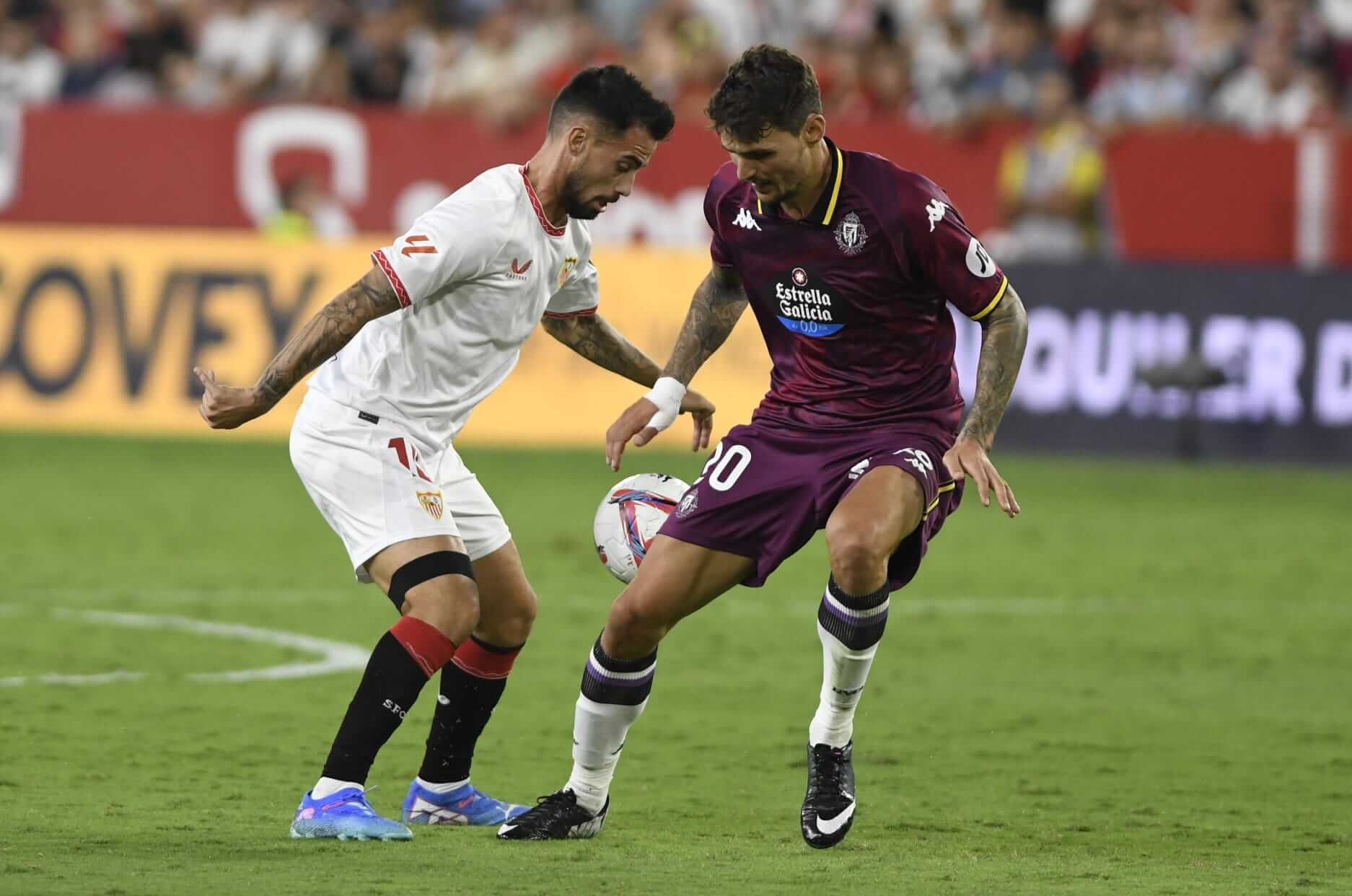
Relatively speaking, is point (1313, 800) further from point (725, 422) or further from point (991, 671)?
point (725, 422)

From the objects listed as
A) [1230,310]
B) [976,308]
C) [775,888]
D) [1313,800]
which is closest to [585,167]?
[976,308]

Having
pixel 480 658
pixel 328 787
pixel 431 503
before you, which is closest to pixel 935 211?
pixel 431 503

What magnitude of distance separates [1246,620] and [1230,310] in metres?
6.35

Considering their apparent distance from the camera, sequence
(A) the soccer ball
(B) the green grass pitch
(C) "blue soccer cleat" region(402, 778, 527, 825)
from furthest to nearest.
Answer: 1. (A) the soccer ball
2. (C) "blue soccer cleat" region(402, 778, 527, 825)
3. (B) the green grass pitch

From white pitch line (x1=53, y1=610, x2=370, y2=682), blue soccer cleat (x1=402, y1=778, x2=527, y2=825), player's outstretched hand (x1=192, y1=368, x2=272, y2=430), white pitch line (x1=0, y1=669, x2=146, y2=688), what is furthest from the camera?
white pitch line (x1=53, y1=610, x2=370, y2=682)

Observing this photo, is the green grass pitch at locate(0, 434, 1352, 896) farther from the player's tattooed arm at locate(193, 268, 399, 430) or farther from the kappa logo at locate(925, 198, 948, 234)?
the kappa logo at locate(925, 198, 948, 234)

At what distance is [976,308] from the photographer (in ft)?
20.6

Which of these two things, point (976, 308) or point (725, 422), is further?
point (725, 422)

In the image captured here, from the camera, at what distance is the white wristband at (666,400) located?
648cm

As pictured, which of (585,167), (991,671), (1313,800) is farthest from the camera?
(991,671)

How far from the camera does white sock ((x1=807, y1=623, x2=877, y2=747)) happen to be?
6.23 metres

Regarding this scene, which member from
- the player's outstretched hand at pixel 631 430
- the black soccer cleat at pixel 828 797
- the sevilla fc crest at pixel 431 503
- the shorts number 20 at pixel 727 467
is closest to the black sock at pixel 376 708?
the sevilla fc crest at pixel 431 503

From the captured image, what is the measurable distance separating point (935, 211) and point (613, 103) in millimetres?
941

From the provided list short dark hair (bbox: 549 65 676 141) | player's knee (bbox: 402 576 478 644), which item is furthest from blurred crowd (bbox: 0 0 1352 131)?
player's knee (bbox: 402 576 478 644)
